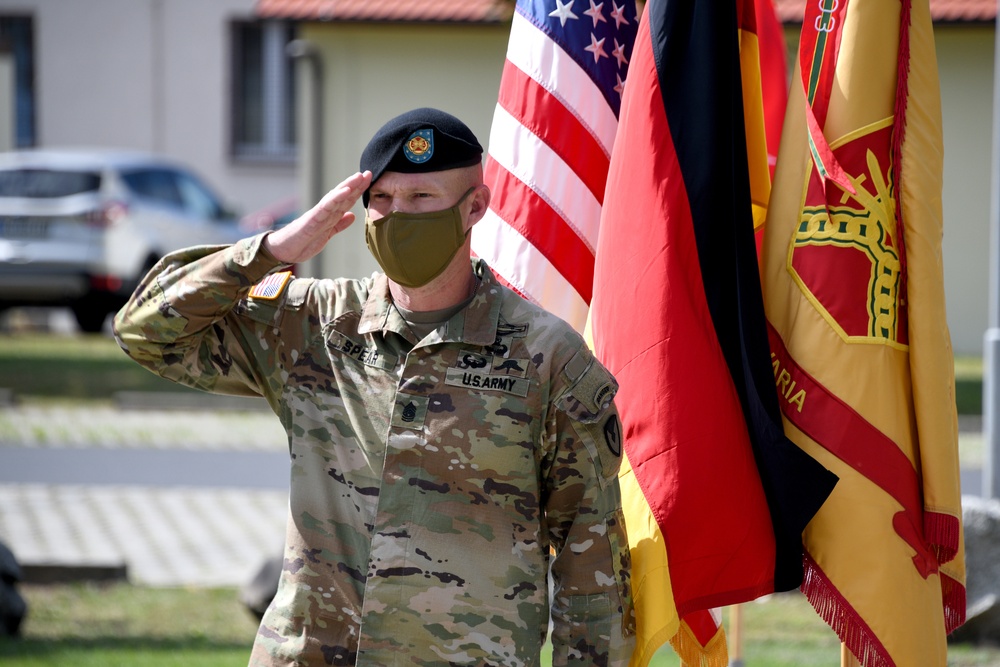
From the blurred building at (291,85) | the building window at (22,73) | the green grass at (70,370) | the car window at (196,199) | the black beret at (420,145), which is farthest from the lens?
the building window at (22,73)

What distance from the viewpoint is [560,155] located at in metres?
3.67

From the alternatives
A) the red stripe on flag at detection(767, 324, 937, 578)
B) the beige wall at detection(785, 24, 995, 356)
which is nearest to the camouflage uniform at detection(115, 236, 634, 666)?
the red stripe on flag at detection(767, 324, 937, 578)

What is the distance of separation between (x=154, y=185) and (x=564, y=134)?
15033 millimetres

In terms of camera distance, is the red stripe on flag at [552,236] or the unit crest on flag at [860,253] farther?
the red stripe on flag at [552,236]

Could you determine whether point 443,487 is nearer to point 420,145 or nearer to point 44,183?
point 420,145

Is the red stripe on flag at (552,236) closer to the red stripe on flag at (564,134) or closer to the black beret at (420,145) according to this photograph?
the red stripe on flag at (564,134)

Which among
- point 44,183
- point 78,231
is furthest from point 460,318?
point 44,183

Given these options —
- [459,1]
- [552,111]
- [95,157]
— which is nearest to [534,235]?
[552,111]

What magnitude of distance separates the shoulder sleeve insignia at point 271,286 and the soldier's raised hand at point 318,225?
14 cm

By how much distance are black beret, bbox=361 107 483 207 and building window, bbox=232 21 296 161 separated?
2189 centimetres

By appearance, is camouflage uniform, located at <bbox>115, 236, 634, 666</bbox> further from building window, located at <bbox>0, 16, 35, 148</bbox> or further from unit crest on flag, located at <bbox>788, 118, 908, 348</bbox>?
building window, located at <bbox>0, 16, 35, 148</bbox>

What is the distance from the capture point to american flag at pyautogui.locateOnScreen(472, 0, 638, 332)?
3660 millimetres

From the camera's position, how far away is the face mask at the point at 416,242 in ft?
8.45

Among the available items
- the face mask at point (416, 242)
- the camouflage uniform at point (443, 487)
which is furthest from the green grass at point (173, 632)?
the face mask at point (416, 242)
